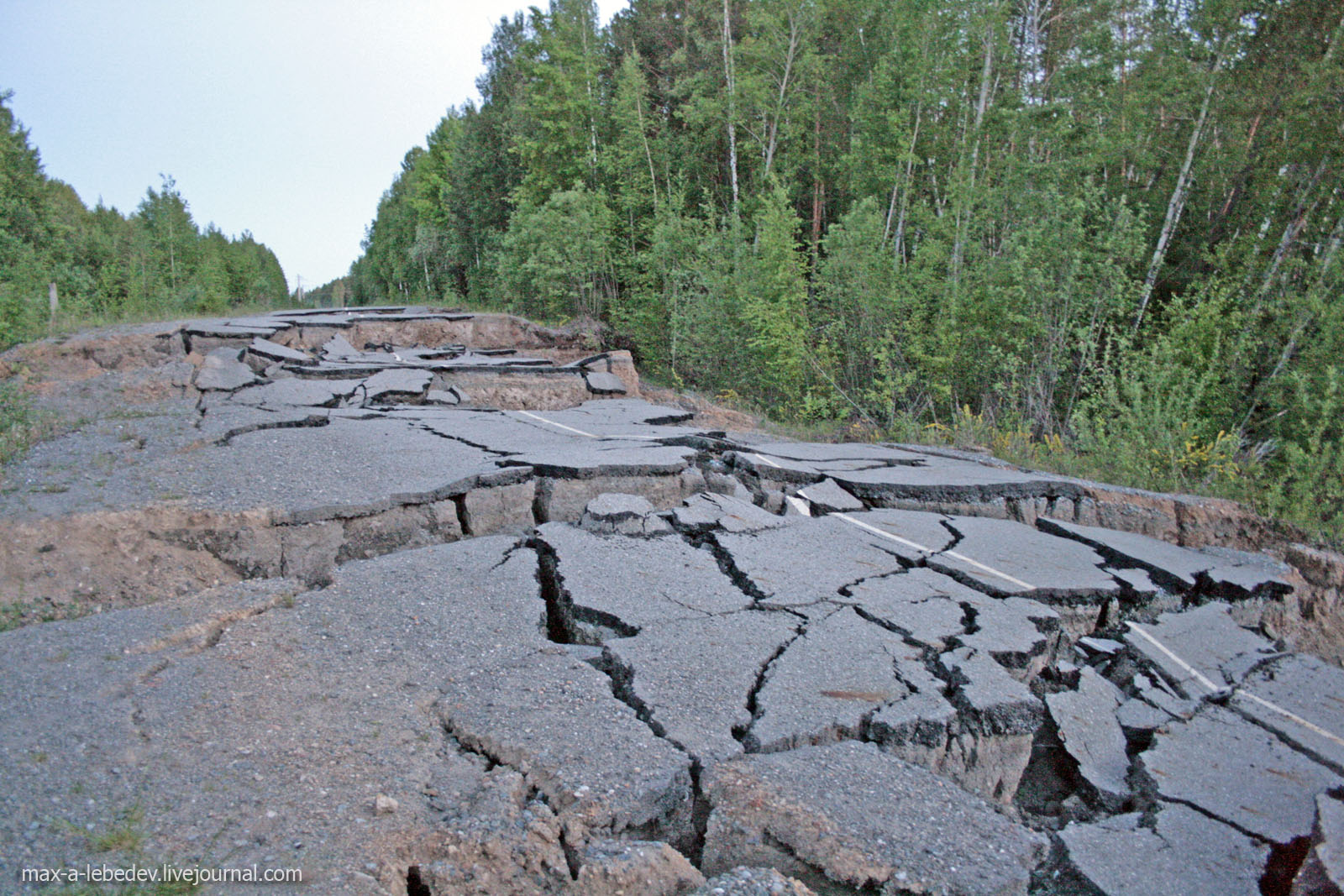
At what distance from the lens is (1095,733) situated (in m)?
3.13

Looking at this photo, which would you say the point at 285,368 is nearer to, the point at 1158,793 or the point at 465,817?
the point at 465,817

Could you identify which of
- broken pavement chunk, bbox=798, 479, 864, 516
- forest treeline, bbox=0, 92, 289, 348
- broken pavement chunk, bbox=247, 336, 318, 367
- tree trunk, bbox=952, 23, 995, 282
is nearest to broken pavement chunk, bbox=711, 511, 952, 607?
broken pavement chunk, bbox=798, 479, 864, 516

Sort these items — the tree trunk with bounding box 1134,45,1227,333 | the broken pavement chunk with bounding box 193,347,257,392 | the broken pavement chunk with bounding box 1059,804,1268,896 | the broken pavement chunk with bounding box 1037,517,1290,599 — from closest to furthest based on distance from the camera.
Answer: the broken pavement chunk with bounding box 1059,804,1268,896 → the broken pavement chunk with bounding box 1037,517,1290,599 → the broken pavement chunk with bounding box 193,347,257,392 → the tree trunk with bounding box 1134,45,1227,333

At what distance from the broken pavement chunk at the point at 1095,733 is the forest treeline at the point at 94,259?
14.4 meters

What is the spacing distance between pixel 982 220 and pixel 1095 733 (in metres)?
11.1

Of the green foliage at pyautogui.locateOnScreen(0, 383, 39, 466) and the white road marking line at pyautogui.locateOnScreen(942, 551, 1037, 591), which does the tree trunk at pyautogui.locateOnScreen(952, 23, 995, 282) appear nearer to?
the white road marking line at pyautogui.locateOnScreen(942, 551, 1037, 591)

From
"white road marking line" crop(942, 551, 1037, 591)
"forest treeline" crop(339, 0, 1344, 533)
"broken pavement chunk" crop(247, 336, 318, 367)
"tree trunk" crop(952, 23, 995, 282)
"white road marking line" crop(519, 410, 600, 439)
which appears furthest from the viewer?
"tree trunk" crop(952, 23, 995, 282)

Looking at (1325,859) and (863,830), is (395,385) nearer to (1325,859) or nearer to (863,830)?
(863,830)

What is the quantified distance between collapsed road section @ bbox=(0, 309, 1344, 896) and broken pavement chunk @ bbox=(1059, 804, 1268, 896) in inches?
0.5

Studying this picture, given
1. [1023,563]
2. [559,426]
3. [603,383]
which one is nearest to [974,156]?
[603,383]

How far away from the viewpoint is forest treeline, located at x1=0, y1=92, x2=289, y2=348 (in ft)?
58.4

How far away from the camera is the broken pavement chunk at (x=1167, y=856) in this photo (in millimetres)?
2299

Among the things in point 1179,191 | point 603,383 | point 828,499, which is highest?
point 1179,191


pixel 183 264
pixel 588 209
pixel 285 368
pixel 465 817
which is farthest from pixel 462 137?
pixel 465 817
